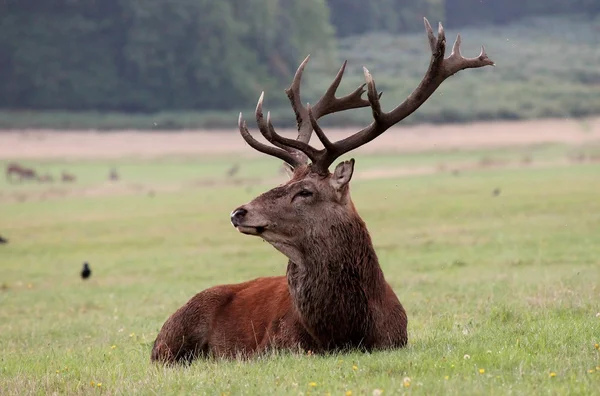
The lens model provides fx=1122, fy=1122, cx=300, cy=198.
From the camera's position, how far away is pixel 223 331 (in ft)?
37.5

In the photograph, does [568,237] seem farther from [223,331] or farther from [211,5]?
[211,5]

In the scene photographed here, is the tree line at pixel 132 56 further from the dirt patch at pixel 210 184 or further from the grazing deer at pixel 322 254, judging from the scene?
the grazing deer at pixel 322 254

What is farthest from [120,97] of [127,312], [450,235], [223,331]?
[223,331]

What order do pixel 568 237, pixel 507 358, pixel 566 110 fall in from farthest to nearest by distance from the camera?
1. pixel 566 110
2. pixel 568 237
3. pixel 507 358

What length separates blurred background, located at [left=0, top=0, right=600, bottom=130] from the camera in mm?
84062

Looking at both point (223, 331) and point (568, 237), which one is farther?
point (568, 237)

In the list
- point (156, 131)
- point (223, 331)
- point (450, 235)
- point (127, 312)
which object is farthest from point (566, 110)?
point (223, 331)

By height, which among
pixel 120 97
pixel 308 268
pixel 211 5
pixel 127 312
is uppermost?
pixel 211 5

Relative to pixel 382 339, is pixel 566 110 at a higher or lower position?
higher

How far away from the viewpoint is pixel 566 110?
80.2 metres

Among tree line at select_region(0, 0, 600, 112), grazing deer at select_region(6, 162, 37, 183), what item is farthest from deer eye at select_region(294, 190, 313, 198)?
tree line at select_region(0, 0, 600, 112)

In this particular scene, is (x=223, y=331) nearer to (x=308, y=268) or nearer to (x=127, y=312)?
(x=308, y=268)

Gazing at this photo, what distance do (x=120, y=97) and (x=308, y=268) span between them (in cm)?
7921

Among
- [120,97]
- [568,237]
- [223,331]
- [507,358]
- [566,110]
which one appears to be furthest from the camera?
[120,97]
